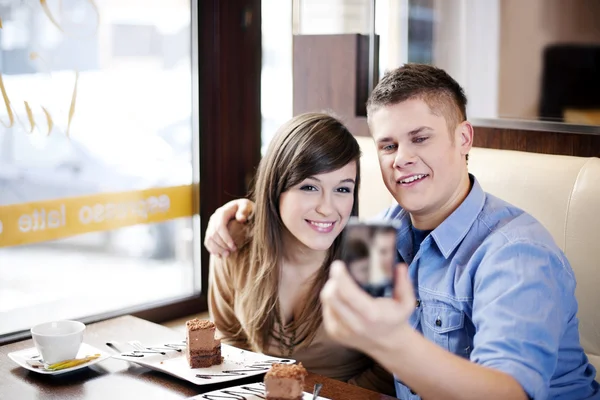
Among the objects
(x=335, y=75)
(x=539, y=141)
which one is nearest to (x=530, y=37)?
(x=539, y=141)

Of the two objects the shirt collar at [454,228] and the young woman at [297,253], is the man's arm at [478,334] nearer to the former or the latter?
the shirt collar at [454,228]

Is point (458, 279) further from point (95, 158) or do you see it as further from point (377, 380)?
point (95, 158)

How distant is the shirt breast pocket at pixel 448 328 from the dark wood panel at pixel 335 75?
3.13ft

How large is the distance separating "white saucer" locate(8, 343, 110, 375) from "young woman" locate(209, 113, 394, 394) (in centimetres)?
41

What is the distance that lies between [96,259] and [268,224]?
0.75m

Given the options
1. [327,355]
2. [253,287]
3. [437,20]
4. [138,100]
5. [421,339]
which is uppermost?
[437,20]

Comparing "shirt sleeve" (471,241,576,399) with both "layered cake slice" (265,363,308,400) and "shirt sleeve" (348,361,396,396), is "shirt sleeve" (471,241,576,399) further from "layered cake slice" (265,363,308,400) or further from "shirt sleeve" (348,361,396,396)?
"shirt sleeve" (348,361,396,396)

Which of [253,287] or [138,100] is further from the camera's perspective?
[138,100]

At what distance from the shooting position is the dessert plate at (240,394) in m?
1.41

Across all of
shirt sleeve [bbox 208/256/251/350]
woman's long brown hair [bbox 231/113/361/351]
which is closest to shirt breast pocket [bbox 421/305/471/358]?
woman's long brown hair [bbox 231/113/361/351]

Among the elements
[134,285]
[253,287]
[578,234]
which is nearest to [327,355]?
[253,287]

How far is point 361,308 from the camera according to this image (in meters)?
1.03

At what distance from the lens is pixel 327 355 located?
193 cm

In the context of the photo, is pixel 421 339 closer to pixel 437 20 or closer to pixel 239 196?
pixel 437 20
